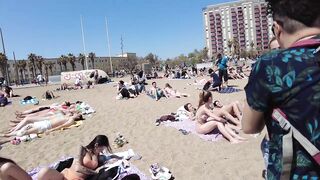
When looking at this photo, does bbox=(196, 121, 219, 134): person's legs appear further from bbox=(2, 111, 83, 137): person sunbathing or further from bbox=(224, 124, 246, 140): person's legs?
bbox=(2, 111, 83, 137): person sunbathing

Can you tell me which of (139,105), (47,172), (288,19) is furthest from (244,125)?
(139,105)

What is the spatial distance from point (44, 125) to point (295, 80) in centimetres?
820

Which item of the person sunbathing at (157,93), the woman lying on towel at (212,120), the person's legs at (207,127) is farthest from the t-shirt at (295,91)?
the person sunbathing at (157,93)

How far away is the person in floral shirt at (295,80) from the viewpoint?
1251 millimetres

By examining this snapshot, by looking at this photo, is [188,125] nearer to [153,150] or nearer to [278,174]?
[153,150]

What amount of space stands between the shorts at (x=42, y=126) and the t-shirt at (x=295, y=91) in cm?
799

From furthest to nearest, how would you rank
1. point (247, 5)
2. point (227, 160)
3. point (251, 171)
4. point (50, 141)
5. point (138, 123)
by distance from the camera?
point (247, 5) → point (138, 123) → point (50, 141) → point (227, 160) → point (251, 171)

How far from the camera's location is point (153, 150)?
6.29 m

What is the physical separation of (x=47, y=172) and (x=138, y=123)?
4.69 m

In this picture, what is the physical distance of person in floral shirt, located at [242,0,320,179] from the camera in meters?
1.25

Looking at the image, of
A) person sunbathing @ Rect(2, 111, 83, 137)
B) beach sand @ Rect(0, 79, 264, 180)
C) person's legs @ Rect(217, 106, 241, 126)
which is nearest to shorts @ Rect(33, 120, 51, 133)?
person sunbathing @ Rect(2, 111, 83, 137)

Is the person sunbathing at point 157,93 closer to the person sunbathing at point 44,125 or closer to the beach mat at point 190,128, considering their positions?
the person sunbathing at point 44,125

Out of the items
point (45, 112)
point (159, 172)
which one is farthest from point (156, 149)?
point (45, 112)

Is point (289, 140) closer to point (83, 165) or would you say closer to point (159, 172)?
point (159, 172)
